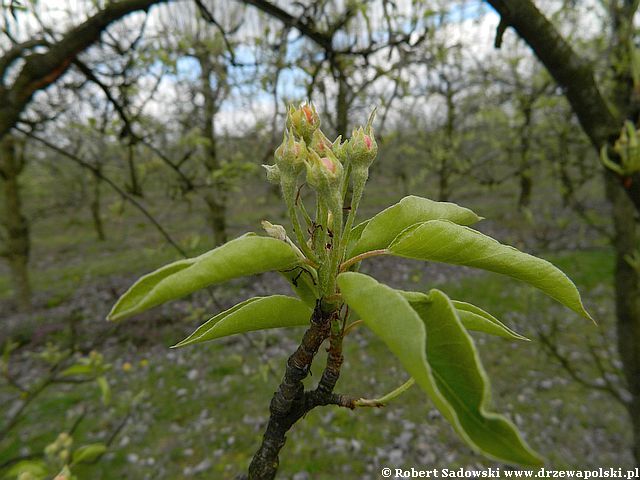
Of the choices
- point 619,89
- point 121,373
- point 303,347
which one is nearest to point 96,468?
point 121,373

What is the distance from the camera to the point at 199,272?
0.51 metres

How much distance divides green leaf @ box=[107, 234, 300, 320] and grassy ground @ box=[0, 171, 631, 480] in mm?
1852

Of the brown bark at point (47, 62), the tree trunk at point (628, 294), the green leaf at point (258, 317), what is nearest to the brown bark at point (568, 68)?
the tree trunk at point (628, 294)

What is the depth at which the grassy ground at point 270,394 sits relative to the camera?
4121mm

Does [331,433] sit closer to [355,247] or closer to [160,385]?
[160,385]

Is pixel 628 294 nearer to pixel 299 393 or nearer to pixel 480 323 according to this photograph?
pixel 480 323

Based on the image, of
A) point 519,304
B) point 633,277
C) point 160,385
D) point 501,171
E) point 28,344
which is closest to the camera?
point 633,277

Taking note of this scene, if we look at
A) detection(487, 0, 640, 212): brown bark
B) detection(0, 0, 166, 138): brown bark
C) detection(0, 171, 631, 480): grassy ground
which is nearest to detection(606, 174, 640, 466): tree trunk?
detection(0, 171, 631, 480): grassy ground

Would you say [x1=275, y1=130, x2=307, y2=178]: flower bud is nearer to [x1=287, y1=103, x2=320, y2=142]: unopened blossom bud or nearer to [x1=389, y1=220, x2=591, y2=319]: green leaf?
[x1=287, y1=103, x2=320, y2=142]: unopened blossom bud

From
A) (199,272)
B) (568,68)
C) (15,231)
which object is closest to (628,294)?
(568,68)

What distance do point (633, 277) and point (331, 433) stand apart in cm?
320

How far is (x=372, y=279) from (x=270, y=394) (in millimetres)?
5021

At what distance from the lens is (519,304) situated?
283 inches

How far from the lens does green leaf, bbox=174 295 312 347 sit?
66 centimetres
